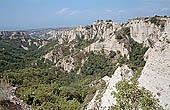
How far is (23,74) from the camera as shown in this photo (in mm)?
62656

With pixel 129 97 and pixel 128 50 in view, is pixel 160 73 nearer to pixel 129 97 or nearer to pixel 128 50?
pixel 129 97

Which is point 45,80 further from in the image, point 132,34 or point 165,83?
point 165,83

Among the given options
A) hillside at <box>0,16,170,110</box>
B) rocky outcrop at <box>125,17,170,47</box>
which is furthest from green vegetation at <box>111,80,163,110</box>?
rocky outcrop at <box>125,17,170,47</box>

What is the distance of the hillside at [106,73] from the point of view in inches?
465

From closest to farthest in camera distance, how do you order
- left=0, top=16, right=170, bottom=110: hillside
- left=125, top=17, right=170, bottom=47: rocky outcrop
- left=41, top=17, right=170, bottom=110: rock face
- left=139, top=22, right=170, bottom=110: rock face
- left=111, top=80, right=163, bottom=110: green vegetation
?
left=111, top=80, right=163, bottom=110: green vegetation, left=0, top=16, right=170, bottom=110: hillside, left=139, top=22, right=170, bottom=110: rock face, left=41, top=17, right=170, bottom=110: rock face, left=125, top=17, right=170, bottom=47: rocky outcrop

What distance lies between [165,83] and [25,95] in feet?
116

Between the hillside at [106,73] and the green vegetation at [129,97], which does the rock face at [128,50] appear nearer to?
the hillside at [106,73]

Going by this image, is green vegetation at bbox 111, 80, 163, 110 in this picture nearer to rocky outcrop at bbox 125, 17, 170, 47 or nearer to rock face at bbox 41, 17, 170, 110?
rock face at bbox 41, 17, 170, 110

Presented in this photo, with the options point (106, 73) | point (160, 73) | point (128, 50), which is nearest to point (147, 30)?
point (128, 50)

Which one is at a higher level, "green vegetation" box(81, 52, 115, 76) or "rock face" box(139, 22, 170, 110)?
"rock face" box(139, 22, 170, 110)

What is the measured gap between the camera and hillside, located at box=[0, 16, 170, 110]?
38.7 ft

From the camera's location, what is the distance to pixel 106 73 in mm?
Answer: 64438

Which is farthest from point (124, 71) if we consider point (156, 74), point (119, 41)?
point (119, 41)

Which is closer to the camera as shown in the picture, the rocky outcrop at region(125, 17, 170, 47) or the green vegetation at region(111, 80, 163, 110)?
the green vegetation at region(111, 80, 163, 110)
